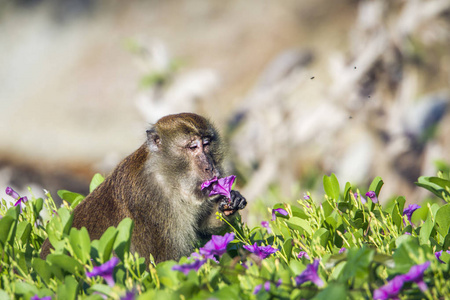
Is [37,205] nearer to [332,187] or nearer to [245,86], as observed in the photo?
[332,187]

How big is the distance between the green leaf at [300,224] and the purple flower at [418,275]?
929 mm

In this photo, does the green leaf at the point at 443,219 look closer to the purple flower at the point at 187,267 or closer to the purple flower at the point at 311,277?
the purple flower at the point at 311,277

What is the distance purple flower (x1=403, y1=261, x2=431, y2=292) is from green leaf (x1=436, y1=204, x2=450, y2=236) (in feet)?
2.55

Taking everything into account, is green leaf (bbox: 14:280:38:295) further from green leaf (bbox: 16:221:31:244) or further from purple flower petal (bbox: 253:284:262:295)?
purple flower petal (bbox: 253:284:262:295)

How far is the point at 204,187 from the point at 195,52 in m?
8.52

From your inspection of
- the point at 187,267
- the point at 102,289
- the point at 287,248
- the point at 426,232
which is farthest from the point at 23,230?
the point at 426,232

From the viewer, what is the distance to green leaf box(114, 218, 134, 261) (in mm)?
2312

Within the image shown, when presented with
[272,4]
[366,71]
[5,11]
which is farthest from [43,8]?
[366,71]

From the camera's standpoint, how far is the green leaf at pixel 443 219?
2.55 meters

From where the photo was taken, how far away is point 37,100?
1112 centimetres

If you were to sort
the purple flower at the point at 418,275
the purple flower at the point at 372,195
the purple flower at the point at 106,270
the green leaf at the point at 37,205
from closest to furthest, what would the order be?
the purple flower at the point at 418,275, the purple flower at the point at 106,270, the purple flower at the point at 372,195, the green leaf at the point at 37,205

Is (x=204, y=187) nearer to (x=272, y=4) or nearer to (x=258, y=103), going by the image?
(x=258, y=103)

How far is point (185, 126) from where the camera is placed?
11.6 feet

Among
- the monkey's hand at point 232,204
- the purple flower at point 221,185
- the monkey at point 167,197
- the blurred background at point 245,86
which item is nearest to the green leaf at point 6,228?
the monkey at point 167,197
